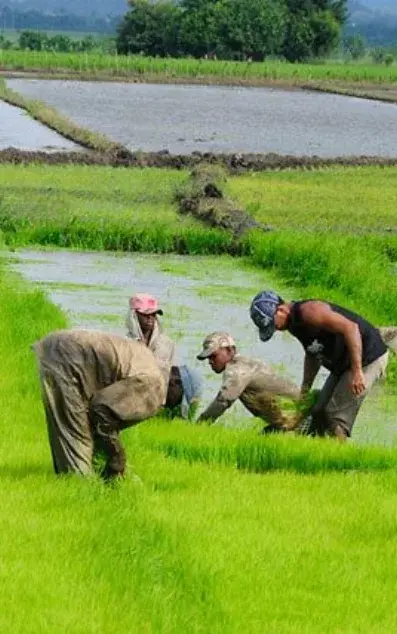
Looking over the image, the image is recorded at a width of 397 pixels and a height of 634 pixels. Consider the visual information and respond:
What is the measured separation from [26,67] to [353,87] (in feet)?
33.9

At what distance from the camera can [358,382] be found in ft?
23.3

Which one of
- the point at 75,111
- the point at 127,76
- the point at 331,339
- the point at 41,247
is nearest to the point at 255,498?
the point at 331,339

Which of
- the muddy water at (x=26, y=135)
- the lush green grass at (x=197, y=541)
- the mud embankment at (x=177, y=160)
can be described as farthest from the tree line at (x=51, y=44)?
the lush green grass at (x=197, y=541)

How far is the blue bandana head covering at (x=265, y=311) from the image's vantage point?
6.75 meters

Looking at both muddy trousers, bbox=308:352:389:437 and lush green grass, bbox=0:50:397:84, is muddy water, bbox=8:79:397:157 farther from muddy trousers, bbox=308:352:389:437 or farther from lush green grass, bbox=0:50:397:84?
muddy trousers, bbox=308:352:389:437

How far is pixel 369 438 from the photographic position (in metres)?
7.86

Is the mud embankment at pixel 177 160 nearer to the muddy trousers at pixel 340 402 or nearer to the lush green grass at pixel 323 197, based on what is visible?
the lush green grass at pixel 323 197

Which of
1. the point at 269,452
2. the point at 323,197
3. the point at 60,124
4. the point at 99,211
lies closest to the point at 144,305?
the point at 269,452

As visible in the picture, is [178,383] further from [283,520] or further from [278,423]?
[283,520]

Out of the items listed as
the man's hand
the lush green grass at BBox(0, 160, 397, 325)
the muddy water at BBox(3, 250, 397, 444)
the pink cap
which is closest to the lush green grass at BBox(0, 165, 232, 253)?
the lush green grass at BBox(0, 160, 397, 325)

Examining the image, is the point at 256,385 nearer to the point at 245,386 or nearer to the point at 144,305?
the point at 245,386

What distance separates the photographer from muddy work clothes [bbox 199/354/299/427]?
7386mm

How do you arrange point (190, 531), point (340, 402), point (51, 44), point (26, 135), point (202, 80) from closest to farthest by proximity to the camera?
point (190, 531), point (340, 402), point (26, 135), point (202, 80), point (51, 44)

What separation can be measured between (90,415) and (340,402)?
1.76 m
